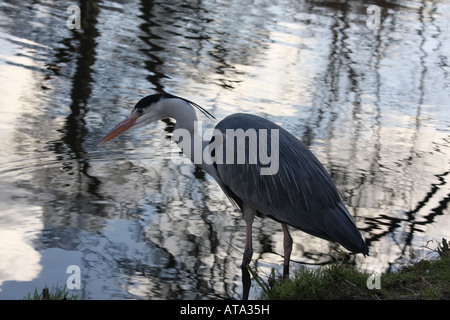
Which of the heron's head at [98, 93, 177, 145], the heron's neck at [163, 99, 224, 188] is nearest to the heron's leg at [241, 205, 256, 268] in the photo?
the heron's neck at [163, 99, 224, 188]

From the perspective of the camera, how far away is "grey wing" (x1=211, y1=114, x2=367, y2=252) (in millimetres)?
5660

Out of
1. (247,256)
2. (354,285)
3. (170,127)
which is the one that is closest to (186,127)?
(247,256)

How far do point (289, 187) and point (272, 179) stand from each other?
138mm

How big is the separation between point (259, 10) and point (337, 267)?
10872mm

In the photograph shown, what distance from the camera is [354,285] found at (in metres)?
5.15

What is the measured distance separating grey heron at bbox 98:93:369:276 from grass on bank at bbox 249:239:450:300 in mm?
395

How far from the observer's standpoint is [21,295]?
16.7 ft

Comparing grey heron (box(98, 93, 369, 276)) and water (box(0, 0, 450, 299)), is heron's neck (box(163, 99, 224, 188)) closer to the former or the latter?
grey heron (box(98, 93, 369, 276))

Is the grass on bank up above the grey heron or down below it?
below

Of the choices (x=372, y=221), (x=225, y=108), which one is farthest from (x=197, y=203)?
(x=225, y=108)

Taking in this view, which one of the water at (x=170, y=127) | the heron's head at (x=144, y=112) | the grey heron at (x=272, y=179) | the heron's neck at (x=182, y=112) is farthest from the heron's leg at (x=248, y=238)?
the heron's head at (x=144, y=112)

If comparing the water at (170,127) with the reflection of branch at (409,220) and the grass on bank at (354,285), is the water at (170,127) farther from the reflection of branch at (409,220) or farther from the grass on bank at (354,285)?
the grass on bank at (354,285)

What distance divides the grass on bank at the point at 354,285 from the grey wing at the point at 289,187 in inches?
15.3

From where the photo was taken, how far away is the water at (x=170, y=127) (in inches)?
232
